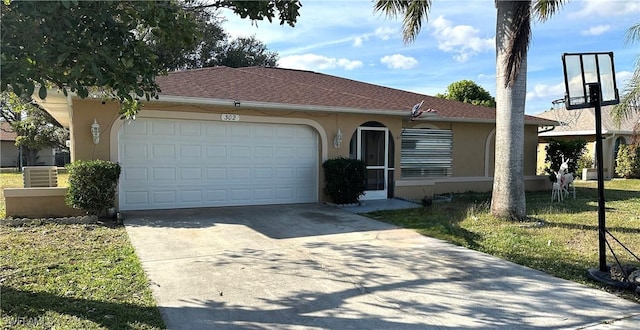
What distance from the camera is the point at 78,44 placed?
3.63 metres

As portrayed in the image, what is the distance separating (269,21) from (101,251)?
166 inches

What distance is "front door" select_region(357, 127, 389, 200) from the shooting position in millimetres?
12633

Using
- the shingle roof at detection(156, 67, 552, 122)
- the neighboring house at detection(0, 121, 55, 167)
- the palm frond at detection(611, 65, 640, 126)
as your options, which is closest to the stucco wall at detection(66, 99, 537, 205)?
the shingle roof at detection(156, 67, 552, 122)

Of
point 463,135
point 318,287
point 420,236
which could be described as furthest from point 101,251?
point 463,135

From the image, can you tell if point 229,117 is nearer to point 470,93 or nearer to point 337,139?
point 337,139

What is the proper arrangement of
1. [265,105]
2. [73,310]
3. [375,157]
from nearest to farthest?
[73,310]
[265,105]
[375,157]

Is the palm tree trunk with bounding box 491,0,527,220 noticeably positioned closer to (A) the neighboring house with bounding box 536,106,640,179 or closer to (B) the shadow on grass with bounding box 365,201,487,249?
(B) the shadow on grass with bounding box 365,201,487,249

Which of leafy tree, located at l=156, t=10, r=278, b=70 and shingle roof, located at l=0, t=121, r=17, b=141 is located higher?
leafy tree, located at l=156, t=10, r=278, b=70

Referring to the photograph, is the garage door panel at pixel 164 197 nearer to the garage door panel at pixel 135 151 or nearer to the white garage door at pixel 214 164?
the white garage door at pixel 214 164

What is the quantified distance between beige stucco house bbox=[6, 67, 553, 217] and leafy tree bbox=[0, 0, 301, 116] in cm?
519

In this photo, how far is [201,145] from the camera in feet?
34.5

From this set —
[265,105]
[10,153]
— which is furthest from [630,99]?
[10,153]

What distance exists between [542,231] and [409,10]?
5.66 metres

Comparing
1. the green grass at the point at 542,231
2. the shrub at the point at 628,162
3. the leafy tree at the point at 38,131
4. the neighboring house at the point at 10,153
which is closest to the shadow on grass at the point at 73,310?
the green grass at the point at 542,231
